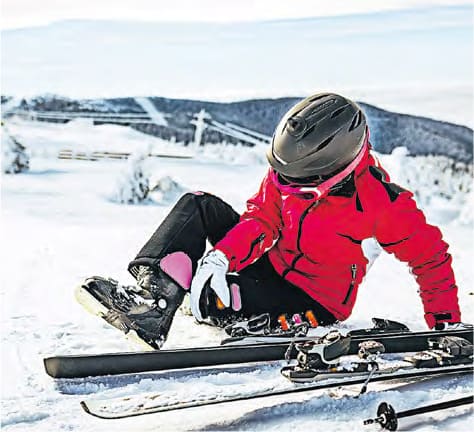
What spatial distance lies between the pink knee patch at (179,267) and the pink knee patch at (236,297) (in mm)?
183

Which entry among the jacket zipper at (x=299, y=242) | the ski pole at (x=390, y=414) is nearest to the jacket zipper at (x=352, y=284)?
the jacket zipper at (x=299, y=242)

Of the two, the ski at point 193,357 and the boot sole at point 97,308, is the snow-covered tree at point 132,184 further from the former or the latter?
the ski at point 193,357

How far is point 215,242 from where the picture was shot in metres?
2.71

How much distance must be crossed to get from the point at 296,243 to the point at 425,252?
468 mm

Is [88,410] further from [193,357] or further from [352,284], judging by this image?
[352,284]

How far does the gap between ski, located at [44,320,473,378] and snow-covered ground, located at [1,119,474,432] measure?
0.13ft

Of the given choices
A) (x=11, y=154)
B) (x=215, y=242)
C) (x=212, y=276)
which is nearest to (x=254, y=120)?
(x=11, y=154)

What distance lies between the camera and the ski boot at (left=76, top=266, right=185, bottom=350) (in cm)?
236

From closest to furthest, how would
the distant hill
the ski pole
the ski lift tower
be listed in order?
the ski pole, the distant hill, the ski lift tower

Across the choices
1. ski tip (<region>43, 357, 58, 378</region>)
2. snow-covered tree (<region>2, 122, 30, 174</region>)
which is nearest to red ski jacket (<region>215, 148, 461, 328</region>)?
ski tip (<region>43, 357, 58, 378</region>)

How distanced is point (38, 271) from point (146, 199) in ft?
8.71

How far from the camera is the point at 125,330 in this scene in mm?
2361

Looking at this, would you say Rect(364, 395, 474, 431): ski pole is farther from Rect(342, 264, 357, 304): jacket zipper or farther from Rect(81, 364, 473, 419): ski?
Rect(342, 264, 357, 304): jacket zipper

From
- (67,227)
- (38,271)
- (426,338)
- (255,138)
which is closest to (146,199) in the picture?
(67,227)
